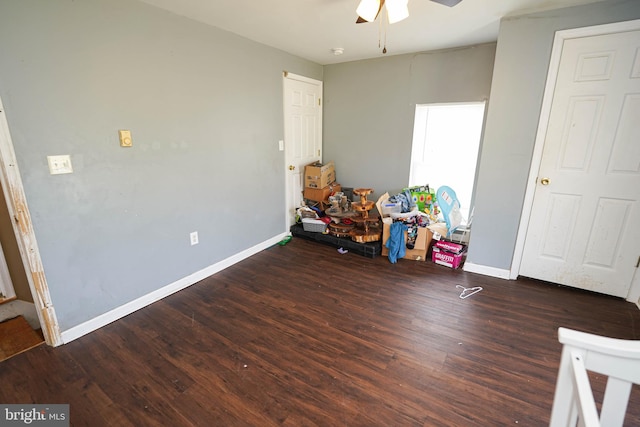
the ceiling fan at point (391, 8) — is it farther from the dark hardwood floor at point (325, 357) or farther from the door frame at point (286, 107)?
the dark hardwood floor at point (325, 357)

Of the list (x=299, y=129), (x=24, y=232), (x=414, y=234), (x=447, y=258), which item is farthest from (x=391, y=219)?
(x=24, y=232)

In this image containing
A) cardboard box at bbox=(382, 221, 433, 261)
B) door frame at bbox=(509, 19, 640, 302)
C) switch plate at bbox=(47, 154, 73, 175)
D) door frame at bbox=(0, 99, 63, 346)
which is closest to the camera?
door frame at bbox=(0, 99, 63, 346)

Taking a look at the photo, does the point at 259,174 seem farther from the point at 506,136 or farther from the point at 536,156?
the point at 536,156

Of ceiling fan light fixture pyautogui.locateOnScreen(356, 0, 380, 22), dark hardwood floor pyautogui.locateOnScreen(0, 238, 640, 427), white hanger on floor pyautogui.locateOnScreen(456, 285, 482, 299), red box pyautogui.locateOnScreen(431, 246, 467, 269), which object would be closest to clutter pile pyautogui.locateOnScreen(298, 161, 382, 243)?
red box pyautogui.locateOnScreen(431, 246, 467, 269)

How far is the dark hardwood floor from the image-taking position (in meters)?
1.52

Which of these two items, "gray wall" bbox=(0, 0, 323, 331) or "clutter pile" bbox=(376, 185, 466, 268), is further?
"clutter pile" bbox=(376, 185, 466, 268)

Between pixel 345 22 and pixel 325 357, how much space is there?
272 cm

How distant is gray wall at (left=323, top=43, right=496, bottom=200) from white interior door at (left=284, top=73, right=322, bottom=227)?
20 centimetres

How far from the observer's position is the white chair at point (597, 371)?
0.75 m

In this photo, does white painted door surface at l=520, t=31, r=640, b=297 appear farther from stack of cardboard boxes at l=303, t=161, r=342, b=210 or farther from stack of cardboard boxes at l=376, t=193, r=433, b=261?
stack of cardboard boxes at l=303, t=161, r=342, b=210

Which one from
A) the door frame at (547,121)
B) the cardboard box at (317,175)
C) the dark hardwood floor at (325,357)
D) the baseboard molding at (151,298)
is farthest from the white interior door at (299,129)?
the door frame at (547,121)

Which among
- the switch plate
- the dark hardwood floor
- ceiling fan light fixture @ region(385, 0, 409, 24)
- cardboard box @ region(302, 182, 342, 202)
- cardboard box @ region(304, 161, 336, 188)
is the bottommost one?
the dark hardwood floor

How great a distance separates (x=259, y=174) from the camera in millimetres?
3391

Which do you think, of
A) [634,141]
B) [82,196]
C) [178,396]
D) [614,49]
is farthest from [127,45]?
[634,141]
